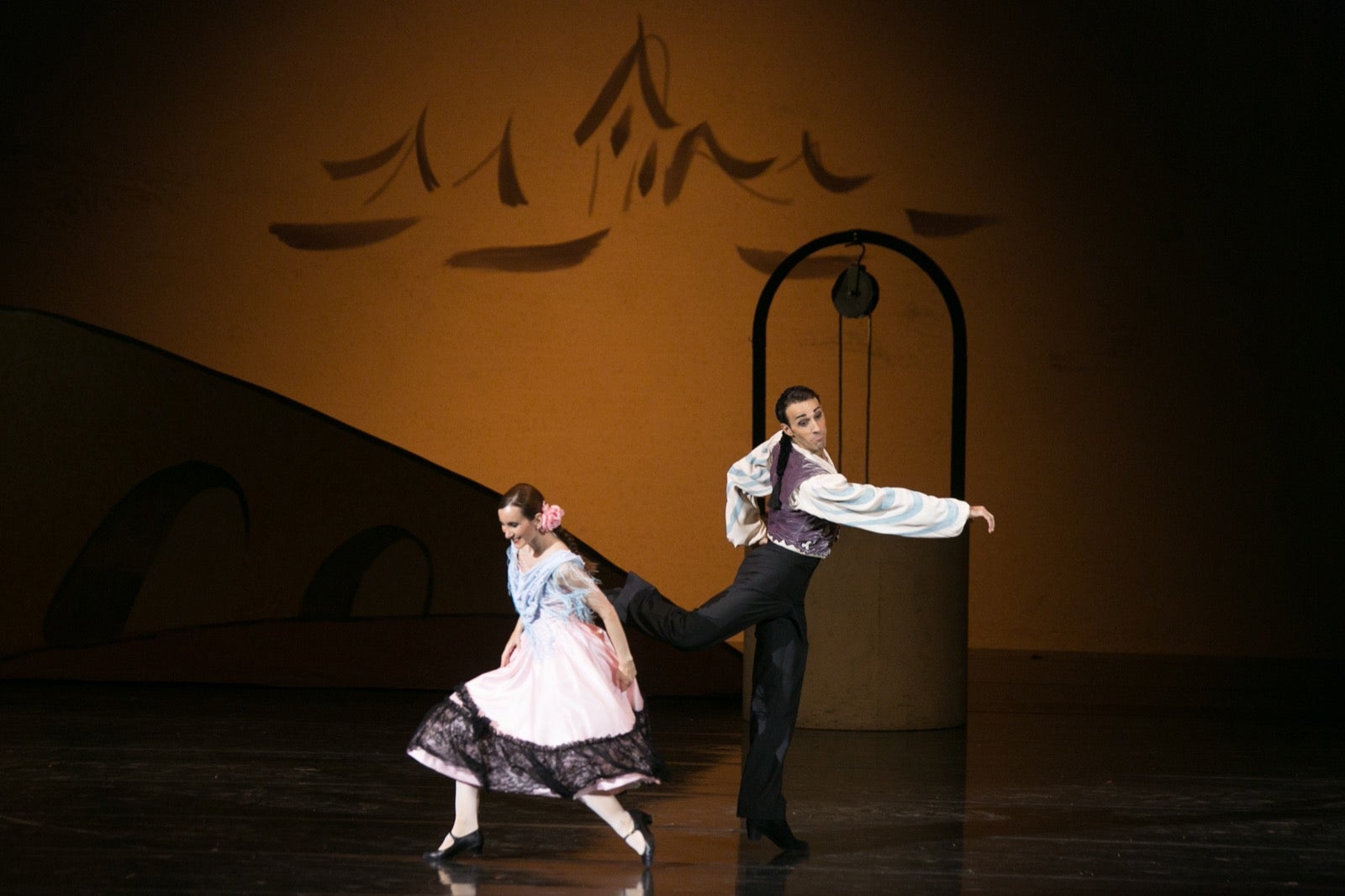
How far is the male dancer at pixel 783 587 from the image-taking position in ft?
11.9

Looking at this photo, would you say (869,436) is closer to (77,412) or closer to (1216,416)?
(1216,416)

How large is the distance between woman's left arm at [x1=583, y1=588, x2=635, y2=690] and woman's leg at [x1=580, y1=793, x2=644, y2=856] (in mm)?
267

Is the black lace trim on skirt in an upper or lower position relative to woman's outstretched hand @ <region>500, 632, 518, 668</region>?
lower

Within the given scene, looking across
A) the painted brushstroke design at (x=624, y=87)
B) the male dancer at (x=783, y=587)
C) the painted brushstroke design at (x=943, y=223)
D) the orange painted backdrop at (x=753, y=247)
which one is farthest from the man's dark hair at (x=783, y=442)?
the painted brushstroke design at (x=624, y=87)

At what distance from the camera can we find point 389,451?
713cm

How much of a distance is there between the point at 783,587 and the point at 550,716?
26.9 inches

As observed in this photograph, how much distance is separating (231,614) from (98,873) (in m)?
3.90

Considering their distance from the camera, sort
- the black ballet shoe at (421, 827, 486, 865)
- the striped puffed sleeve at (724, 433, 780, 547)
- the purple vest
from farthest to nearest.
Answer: the striped puffed sleeve at (724, 433, 780, 547) < the purple vest < the black ballet shoe at (421, 827, 486, 865)

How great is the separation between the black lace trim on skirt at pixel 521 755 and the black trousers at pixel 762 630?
29 centimetres

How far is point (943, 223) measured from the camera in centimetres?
709

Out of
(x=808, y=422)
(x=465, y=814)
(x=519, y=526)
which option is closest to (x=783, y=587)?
(x=808, y=422)

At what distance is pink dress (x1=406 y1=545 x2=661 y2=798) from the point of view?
3.34m

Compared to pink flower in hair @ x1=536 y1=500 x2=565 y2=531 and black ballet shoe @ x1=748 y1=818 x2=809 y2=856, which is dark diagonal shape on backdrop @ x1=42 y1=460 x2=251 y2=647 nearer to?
pink flower in hair @ x1=536 y1=500 x2=565 y2=531

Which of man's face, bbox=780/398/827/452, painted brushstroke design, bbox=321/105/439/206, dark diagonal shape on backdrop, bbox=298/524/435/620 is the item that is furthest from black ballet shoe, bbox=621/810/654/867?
painted brushstroke design, bbox=321/105/439/206
